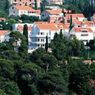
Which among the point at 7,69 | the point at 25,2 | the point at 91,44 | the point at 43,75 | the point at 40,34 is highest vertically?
the point at 25,2

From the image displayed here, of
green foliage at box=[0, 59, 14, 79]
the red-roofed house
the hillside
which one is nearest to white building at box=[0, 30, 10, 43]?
the red-roofed house

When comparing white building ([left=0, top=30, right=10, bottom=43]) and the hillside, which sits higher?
the hillside

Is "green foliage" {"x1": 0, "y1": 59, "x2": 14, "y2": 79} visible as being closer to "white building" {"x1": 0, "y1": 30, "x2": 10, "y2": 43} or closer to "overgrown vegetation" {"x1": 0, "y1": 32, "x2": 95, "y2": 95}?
"overgrown vegetation" {"x1": 0, "y1": 32, "x2": 95, "y2": 95}

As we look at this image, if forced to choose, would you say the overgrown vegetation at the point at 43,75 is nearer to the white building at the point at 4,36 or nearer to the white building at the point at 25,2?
the white building at the point at 4,36

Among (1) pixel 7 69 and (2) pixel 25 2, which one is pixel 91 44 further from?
(2) pixel 25 2

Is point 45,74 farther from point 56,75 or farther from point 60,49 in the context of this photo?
point 60,49

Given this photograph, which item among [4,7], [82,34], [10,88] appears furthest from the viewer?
[4,7]

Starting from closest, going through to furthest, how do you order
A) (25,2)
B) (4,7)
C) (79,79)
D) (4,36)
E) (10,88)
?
(10,88)
(79,79)
(4,36)
(4,7)
(25,2)

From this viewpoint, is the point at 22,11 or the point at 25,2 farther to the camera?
the point at 25,2

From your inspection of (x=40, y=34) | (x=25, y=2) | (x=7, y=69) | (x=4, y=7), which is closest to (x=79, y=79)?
(x=7, y=69)

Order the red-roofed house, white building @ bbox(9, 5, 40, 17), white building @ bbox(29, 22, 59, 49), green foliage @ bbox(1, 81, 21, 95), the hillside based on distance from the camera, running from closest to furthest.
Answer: green foliage @ bbox(1, 81, 21, 95) < white building @ bbox(29, 22, 59, 49) < the red-roofed house < white building @ bbox(9, 5, 40, 17) < the hillside

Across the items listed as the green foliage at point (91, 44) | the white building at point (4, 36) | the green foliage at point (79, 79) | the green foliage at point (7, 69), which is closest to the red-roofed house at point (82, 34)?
the green foliage at point (91, 44)
